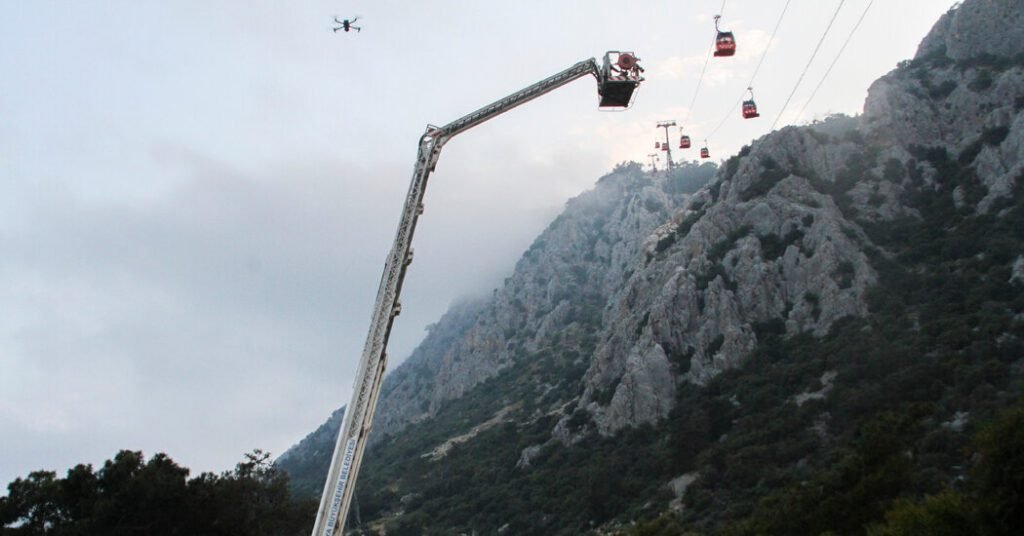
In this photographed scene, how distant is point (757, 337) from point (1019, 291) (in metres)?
25.5

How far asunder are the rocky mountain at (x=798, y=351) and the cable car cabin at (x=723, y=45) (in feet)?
61.4

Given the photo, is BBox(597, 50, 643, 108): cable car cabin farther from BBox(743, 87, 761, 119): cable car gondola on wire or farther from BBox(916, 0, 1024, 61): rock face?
BBox(916, 0, 1024, 61): rock face

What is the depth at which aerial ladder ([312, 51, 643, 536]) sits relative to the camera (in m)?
14.1

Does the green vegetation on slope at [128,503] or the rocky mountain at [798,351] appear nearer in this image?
the green vegetation on slope at [128,503]

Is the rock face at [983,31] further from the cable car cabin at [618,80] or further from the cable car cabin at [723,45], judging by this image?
the cable car cabin at [618,80]

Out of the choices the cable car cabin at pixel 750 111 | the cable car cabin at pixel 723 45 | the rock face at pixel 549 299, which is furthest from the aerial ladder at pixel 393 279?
the rock face at pixel 549 299

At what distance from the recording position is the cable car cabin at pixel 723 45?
34.2 metres

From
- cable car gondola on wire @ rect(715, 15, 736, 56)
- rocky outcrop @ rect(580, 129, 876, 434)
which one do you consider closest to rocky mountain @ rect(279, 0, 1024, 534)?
rocky outcrop @ rect(580, 129, 876, 434)

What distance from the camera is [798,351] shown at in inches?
3017

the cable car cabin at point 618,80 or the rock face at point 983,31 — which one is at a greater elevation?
the rock face at point 983,31

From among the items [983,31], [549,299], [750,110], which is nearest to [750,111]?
[750,110]

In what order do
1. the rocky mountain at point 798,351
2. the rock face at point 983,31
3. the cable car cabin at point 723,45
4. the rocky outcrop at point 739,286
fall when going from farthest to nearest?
the rock face at point 983,31 < the rocky outcrop at point 739,286 < the rocky mountain at point 798,351 < the cable car cabin at point 723,45

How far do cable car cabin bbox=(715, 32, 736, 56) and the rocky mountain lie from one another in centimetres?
1873

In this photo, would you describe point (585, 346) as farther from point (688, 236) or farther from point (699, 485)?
point (699, 485)
